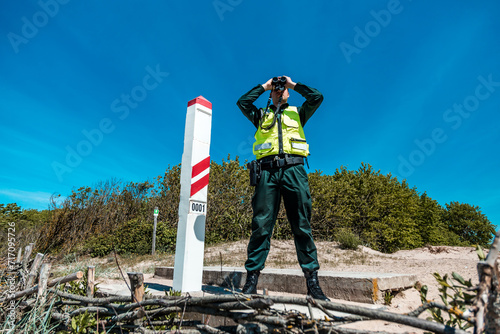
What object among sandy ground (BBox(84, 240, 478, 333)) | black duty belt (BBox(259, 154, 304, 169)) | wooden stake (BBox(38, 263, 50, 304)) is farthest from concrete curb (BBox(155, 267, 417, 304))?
wooden stake (BBox(38, 263, 50, 304))

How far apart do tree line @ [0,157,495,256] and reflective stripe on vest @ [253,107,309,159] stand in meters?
4.34

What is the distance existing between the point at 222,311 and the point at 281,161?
57.4 inches

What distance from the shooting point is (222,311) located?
Answer: 195 cm

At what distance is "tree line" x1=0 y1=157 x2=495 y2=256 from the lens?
1236cm

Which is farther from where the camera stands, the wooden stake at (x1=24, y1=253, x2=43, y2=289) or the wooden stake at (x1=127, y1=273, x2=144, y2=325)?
the wooden stake at (x1=24, y1=253, x2=43, y2=289)

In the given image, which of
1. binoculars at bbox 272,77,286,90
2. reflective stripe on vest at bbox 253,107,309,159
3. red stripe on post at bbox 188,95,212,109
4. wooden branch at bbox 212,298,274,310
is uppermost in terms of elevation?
binoculars at bbox 272,77,286,90

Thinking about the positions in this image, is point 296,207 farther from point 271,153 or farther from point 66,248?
point 66,248

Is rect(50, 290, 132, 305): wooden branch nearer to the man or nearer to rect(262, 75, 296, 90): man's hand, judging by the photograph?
the man

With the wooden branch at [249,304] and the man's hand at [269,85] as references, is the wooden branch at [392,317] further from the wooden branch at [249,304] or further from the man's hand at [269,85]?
the man's hand at [269,85]

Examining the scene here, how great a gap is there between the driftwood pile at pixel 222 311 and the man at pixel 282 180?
0.65 metres

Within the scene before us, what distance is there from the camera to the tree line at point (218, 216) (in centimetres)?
1236

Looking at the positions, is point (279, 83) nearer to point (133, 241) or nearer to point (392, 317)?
point (392, 317)

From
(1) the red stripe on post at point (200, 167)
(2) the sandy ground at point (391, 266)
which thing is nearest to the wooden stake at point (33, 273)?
(2) the sandy ground at point (391, 266)

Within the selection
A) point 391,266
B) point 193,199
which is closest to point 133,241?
point 391,266
